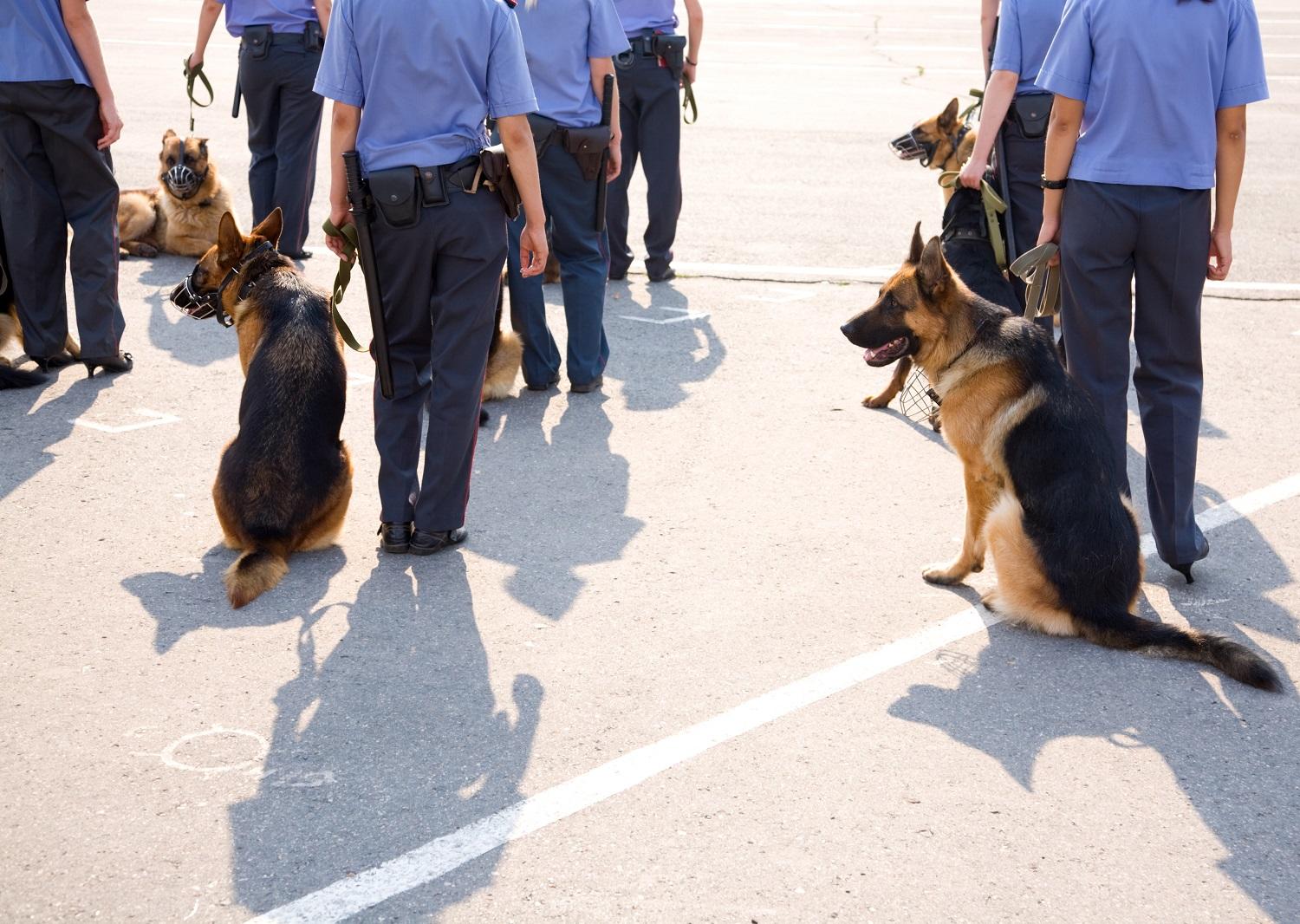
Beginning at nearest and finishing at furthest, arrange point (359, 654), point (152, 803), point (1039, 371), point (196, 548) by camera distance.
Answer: point (152, 803) → point (359, 654) → point (1039, 371) → point (196, 548)

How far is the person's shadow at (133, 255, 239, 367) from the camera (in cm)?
717

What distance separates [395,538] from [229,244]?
1.38 metres

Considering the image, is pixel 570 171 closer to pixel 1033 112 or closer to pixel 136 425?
pixel 1033 112

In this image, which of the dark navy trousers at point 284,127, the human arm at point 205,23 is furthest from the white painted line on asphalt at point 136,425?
the human arm at point 205,23

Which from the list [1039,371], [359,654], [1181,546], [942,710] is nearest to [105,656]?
[359,654]

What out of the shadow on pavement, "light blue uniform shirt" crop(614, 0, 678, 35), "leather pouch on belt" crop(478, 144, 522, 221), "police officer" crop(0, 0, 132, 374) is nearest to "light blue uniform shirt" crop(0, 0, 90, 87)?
"police officer" crop(0, 0, 132, 374)

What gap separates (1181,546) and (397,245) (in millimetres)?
3110

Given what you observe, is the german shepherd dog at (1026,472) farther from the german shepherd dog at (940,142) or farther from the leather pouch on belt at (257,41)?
the leather pouch on belt at (257,41)

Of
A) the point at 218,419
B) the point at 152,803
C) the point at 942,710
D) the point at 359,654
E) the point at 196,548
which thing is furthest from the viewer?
the point at 218,419

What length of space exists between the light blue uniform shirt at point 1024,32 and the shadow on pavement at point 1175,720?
9.27 feet

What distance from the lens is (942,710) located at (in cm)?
390

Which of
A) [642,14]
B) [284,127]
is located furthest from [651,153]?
[284,127]

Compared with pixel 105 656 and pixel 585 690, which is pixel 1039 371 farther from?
pixel 105 656

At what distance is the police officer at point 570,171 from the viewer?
623 centimetres
